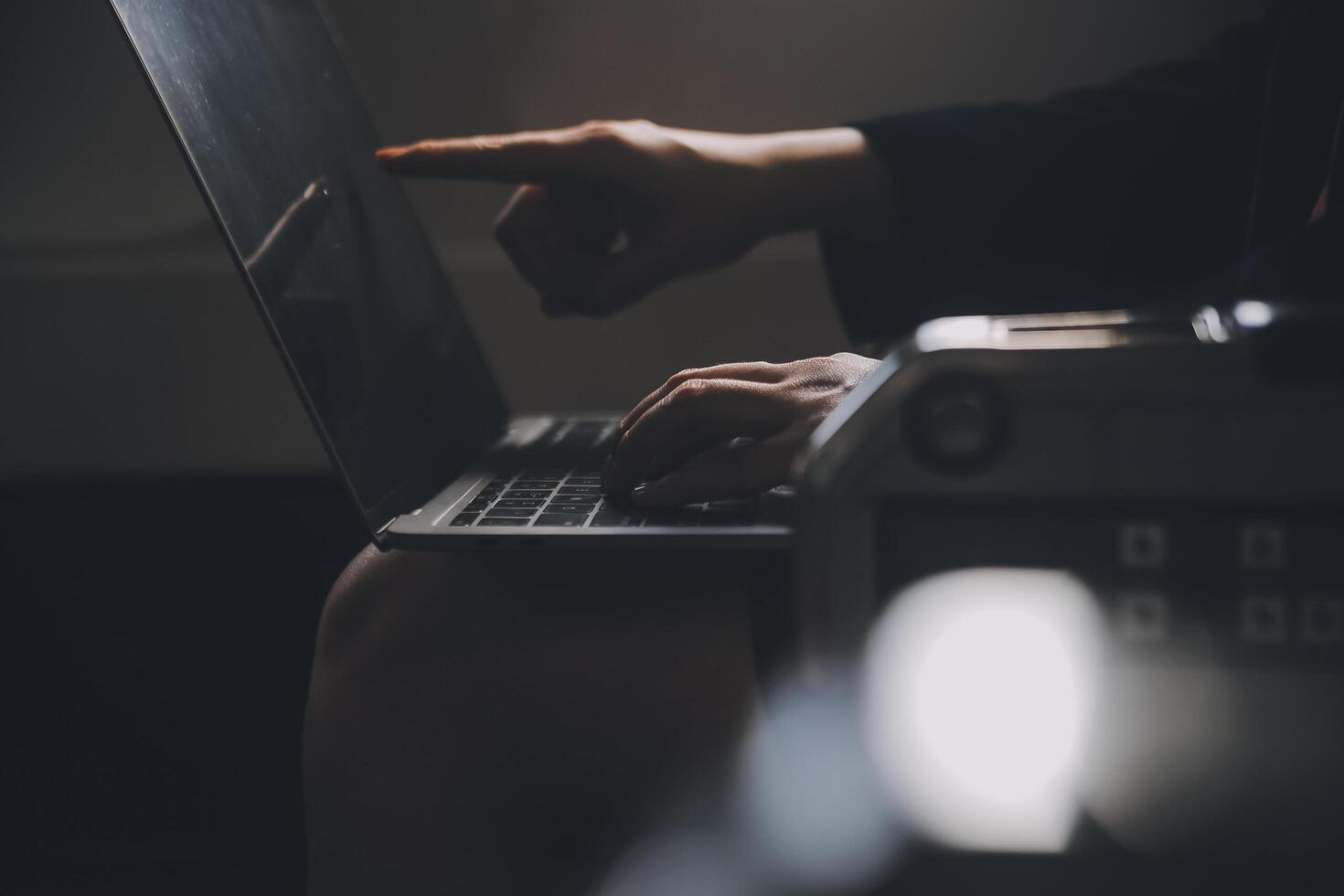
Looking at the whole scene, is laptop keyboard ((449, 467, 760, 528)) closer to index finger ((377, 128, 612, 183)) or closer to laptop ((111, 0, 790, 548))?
laptop ((111, 0, 790, 548))

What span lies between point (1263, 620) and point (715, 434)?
19 cm

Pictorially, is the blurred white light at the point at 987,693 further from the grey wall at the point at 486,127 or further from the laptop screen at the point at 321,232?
the grey wall at the point at 486,127

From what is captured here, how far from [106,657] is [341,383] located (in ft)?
1.40

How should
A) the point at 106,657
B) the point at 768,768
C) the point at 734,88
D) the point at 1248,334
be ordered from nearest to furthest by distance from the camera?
the point at 1248,334, the point at 768,768, the point at 106,657, the point at 734,88

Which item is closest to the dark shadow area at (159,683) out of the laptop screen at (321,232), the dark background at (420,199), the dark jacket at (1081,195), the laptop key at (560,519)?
the dark background at (420,199)

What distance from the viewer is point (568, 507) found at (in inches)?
14.6

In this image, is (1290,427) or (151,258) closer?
(1290,427)

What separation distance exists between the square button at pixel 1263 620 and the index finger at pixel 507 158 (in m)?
0.39

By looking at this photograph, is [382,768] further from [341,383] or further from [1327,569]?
[1327,569]

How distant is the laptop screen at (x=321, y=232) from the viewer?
13.8 inches

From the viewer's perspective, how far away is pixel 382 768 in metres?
0.33

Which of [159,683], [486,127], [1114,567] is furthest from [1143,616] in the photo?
[486,127]

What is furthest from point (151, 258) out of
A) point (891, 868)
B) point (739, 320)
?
point (891, 868)

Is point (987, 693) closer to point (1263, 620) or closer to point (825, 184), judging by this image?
point (1263, 620)
